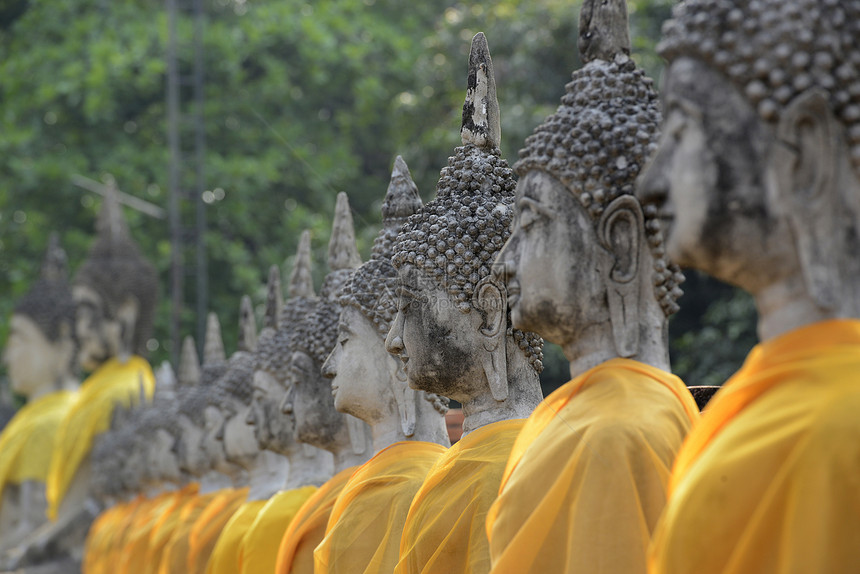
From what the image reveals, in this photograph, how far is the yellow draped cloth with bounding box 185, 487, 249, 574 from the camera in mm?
Answer: 8352

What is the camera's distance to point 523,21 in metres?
11.8

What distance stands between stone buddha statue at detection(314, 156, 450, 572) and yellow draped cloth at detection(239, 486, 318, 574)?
3.94 feet

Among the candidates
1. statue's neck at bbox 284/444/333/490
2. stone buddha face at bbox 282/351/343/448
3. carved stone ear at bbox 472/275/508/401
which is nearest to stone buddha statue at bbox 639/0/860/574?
carved stone ear at bbox 472/275/508/401

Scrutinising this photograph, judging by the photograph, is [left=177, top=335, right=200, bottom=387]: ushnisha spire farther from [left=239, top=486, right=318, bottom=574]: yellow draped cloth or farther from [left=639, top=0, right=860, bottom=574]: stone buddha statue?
[left=639, top=0, right=860, bottom=574]: stone buddha statue

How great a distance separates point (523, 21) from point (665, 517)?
943cm

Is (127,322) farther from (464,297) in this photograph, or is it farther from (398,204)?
(464,297)

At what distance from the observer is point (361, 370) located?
584cm

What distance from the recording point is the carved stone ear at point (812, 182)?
2.81m

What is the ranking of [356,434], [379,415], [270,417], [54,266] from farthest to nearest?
[54,266] < [270,417] < [356,434] < [379,415]

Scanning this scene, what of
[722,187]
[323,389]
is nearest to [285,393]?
[323,389]

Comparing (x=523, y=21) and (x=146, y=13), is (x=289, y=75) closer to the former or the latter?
(x=146, y=13)

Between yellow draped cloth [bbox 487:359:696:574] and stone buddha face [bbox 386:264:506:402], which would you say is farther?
stone buddha face [bbox 386:264:506:402]

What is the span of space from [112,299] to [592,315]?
12.2m

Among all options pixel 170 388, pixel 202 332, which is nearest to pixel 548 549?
pixel 170 388
